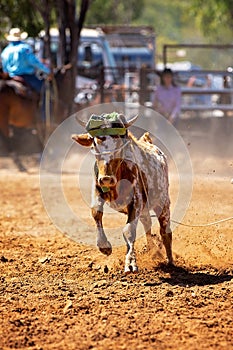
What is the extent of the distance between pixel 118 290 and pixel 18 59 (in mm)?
8709

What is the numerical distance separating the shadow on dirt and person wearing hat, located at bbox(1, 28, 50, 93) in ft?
25.2

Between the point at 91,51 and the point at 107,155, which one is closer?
the point at 107,155

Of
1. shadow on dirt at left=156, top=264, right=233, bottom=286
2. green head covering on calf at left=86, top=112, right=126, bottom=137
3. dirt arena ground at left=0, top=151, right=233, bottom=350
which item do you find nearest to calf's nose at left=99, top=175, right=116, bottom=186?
green head covering on calf at left=86, top=112, right=126, bottom=137

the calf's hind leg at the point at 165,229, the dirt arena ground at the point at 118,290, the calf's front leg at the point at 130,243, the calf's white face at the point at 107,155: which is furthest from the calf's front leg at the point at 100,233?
the calf's hind leg at the point at 165,229

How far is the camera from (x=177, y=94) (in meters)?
15.1

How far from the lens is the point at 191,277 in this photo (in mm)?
6582

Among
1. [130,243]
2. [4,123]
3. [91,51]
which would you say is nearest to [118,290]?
[130,243]

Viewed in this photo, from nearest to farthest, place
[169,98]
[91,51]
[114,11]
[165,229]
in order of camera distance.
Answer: [165,229], [169,98], [91,51], [114,11]

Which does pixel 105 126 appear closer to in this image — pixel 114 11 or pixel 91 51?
pixel 91 51

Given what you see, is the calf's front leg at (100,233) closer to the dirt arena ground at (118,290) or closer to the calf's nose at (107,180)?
the dirt arena ground at (118,290)

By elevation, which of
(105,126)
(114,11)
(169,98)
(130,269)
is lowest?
(130,269)

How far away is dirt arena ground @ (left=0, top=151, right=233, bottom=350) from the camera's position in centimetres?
488

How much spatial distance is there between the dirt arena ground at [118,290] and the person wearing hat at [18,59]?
5.17 m

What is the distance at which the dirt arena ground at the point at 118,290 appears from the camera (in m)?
4.88
